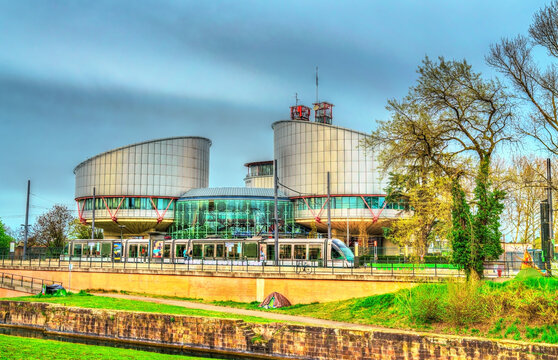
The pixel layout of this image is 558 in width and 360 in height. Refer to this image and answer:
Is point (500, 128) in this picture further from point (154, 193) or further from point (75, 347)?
point (154, 193)

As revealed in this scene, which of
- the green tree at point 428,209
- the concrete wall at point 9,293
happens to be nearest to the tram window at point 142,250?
the concrete wall at point 9,293

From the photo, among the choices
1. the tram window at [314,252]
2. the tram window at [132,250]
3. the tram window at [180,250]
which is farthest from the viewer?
the tram window at [132,250]

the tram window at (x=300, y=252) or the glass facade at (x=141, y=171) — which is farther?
the glass facade at (x=141, y=171)

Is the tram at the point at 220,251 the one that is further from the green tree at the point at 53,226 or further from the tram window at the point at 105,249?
the green tree at the point at 53,226

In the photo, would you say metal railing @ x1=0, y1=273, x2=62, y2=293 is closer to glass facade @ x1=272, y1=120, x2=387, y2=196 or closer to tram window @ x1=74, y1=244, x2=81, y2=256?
tram window @ x1=74, y1=244, x2=81, y2=256

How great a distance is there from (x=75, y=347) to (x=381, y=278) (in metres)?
18.8

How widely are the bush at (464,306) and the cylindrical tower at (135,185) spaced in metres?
75.4

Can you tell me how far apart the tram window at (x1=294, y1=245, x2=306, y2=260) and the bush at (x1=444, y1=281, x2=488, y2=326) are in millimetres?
22824

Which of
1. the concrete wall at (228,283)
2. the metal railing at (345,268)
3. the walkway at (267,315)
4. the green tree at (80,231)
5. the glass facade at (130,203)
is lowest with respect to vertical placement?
the walkway at (267,315)

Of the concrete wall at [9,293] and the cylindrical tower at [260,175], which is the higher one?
the cylindrical tower at [260,175]

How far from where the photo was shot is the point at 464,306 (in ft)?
79.7

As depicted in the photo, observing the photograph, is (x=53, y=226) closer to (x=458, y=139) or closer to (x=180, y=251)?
(x=180, y=251)

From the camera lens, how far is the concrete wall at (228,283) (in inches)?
1389

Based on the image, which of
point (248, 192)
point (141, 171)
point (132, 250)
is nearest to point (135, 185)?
point (141, 171)
